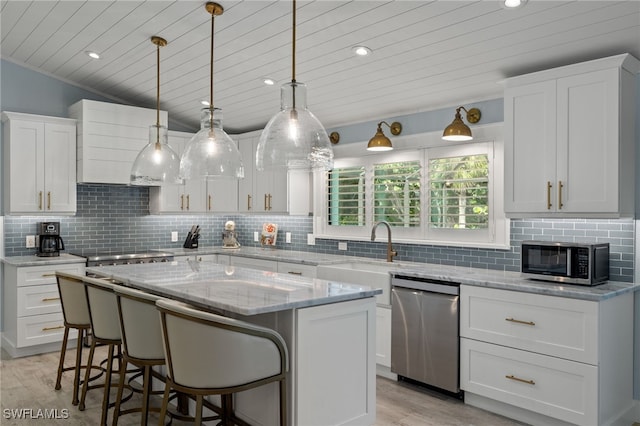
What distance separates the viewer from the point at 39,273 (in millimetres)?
4609

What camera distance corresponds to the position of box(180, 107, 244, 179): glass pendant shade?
299 centimetres

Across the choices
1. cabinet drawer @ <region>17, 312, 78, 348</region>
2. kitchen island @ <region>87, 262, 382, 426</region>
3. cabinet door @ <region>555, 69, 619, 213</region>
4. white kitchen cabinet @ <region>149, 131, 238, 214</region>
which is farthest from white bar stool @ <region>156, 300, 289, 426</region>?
white kitchen cabinet @ <region>149, 131, 238, 214</region>

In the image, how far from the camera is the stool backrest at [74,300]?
323cm

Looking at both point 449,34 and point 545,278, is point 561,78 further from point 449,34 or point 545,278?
point 545,278

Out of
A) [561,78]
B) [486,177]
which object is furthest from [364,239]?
[561,78]

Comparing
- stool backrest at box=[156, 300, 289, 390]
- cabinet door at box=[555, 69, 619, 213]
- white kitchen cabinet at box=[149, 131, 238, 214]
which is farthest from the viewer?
white kitchen cabinet at box=[149, 131, 238, 214]

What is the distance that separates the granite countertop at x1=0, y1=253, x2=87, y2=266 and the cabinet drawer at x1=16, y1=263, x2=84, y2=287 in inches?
1.8

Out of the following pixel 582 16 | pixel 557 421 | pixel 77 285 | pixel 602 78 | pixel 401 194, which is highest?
pixel 582 16

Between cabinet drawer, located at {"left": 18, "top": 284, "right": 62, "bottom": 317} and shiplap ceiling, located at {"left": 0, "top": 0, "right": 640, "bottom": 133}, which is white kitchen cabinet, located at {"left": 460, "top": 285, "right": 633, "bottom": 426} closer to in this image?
shiplap ceiling, located at {"left": 0, "top": 0, "right": 640, "bottom": 133}

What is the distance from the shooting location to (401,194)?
4.66 m

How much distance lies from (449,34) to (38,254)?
4.42 m

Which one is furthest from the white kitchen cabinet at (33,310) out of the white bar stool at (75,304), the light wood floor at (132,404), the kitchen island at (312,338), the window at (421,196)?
the window at (421,196)

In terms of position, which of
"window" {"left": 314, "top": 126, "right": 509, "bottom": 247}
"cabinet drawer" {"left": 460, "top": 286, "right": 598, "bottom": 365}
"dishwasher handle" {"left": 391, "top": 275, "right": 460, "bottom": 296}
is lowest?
"cabinet drawer" {"left": 460, "top": 286, "right": 598, "bottom": 365}

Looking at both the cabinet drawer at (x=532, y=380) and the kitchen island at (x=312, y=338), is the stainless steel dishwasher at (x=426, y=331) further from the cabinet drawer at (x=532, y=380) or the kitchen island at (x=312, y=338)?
the kitchen island at (x=312, y=338)
